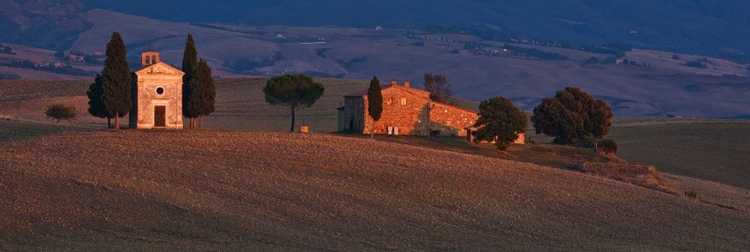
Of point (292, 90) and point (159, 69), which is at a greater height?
point (159, 69)

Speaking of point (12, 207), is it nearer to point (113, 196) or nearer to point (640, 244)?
point (113, 196)

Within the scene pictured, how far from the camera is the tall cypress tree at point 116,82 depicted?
185 feet

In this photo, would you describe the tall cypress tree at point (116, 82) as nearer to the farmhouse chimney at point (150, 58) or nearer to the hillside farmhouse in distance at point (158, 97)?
the hillside farmhouse in distance at point (158, 97)

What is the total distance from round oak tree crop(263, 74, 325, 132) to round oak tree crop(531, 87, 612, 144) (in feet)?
43.5

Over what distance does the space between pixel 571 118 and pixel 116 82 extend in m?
27.7

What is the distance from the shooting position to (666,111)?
197500 millimetres

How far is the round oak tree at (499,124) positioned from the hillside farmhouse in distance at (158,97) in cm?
1520

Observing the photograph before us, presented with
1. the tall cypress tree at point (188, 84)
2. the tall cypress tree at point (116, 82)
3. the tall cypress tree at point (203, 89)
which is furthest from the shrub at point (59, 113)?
Result: the tall cypress tree at point (116, 82)

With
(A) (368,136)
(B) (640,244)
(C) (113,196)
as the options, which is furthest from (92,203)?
(A) (368,136)

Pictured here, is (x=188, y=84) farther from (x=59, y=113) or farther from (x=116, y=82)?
(x=59, y=113)

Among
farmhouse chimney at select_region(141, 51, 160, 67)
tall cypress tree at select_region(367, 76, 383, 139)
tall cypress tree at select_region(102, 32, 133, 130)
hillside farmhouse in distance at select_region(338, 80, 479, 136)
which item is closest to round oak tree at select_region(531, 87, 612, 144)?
hillside farmhouse in distance at select_region(338, 80, 479, 136)

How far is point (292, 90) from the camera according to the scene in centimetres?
7012

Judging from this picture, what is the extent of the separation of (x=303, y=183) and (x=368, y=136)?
2374cm

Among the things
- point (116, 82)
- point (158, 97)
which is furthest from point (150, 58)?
point (116, 82)
